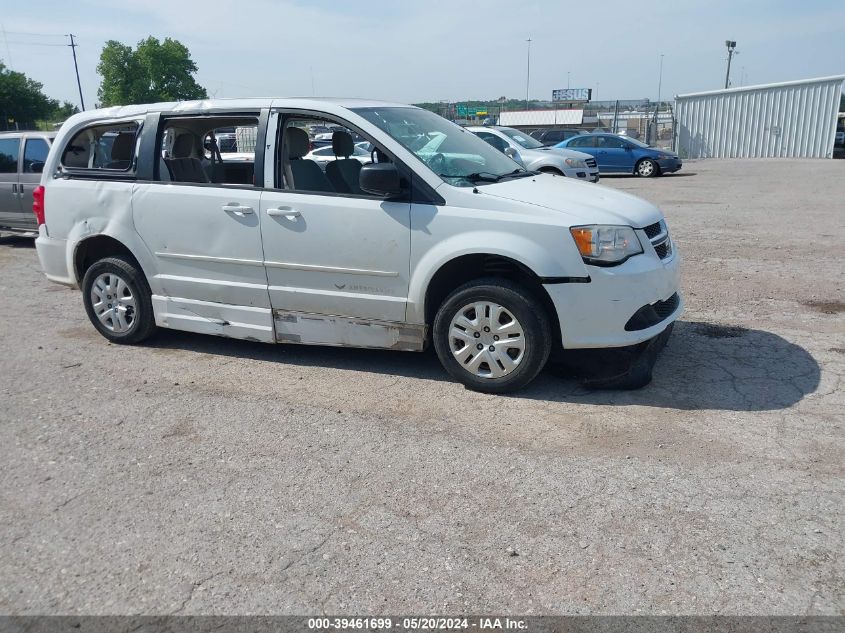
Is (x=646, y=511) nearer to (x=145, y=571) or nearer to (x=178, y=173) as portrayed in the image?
(x=145, y=571)

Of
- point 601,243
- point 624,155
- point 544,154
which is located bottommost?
point 624,155

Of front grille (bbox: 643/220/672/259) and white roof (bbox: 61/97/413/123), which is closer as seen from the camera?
front grille (bbox: 643/220/672/259)

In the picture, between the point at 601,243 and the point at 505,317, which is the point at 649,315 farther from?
the point at 505,317

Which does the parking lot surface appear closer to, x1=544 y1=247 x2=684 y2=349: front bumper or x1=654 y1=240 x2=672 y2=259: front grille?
x1=544 y1=247 x2=684 y2=349: front bumper

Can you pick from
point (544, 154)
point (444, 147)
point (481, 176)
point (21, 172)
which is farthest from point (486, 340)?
point (544, 154)

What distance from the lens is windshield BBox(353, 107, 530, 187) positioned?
16.8 ft

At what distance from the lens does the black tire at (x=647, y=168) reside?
23.7 metres

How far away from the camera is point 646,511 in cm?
348

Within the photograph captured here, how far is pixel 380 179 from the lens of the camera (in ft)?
15.8

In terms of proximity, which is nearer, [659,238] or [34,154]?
[659,238]

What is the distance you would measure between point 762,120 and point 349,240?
31.6 metres

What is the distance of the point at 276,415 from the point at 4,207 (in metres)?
9.22

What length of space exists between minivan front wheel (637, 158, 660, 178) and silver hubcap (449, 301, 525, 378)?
20.7 metres

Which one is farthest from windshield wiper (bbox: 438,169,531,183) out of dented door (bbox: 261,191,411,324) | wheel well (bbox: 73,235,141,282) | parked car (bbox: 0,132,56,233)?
parked car (bbox: 0,132,56,233)
